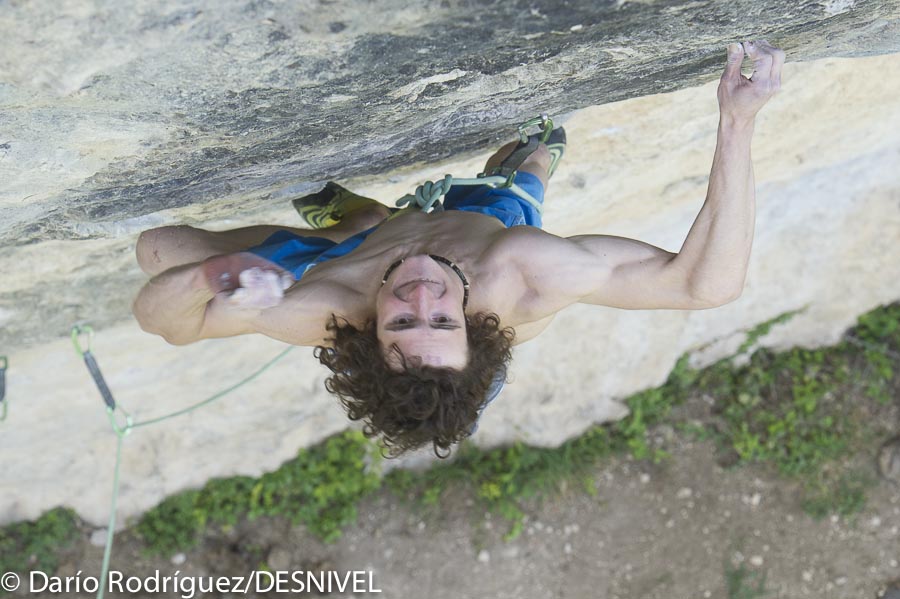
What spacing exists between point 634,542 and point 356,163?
3.30m

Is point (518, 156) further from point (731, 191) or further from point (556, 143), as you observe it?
point (731, 191)

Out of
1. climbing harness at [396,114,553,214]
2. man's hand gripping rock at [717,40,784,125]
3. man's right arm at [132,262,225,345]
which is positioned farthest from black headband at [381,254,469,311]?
man's hand gripping rock at [717,40,784,125]

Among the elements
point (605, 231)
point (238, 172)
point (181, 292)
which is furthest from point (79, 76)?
point (605, 231)

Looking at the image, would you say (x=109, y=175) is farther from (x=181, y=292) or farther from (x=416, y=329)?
(x=416, y=329)

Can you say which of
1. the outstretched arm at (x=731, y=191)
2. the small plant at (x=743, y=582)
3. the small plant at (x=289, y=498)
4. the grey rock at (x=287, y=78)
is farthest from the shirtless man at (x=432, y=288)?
the small plant at (x=743, y=582)

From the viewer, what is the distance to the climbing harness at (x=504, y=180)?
218 centimetres

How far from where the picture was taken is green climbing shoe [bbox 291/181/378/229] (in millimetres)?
2447

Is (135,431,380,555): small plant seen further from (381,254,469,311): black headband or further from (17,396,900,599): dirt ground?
(381,254,469,311): black headband

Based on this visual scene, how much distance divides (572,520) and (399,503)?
966 millimetres

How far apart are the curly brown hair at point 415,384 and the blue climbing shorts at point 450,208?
0.88 ft

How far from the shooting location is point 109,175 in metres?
1.66

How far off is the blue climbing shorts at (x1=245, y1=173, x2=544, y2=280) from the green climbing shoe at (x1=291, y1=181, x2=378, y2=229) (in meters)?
0.13

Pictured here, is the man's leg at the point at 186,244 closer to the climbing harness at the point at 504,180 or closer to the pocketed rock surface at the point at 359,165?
the pocketed rock surface at the point at 359,165

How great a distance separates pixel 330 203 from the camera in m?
2.46
